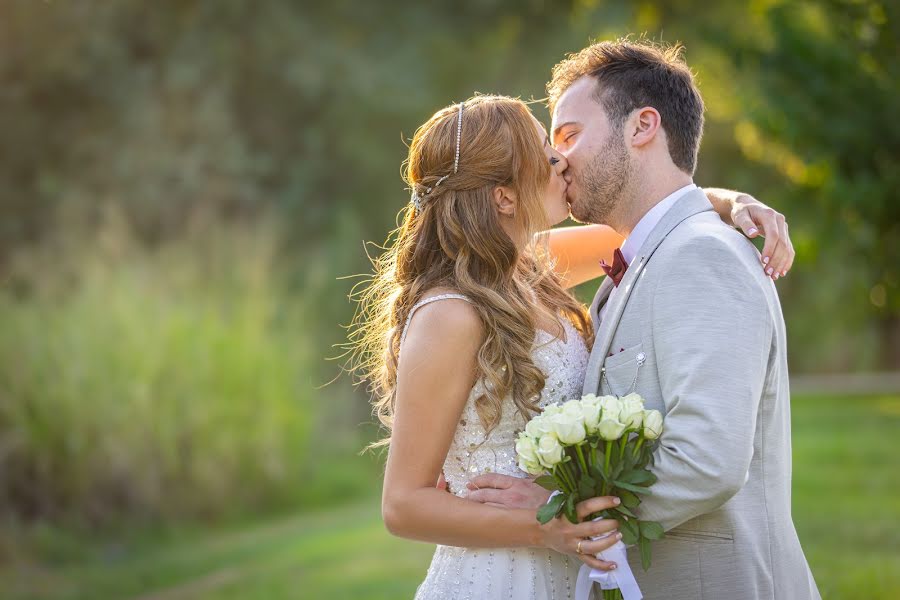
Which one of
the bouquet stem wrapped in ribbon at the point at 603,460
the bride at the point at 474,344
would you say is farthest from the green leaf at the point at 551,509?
the bride at the point at 474,344

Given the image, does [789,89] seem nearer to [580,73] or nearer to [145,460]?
[580,73]

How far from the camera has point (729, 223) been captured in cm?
359

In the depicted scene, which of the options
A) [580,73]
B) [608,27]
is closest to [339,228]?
[608,27]

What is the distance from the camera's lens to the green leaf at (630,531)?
8.82 ft

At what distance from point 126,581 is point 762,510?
6.29 m

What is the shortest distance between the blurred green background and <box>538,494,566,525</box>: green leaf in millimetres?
4596

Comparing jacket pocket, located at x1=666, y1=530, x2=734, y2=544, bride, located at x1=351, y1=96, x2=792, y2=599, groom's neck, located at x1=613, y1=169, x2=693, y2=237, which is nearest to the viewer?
jacket pocket, located at x1=666, y1=530, x2=734, y2=544

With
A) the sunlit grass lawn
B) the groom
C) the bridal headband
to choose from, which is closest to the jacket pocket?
the groom

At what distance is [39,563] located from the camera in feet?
28.0

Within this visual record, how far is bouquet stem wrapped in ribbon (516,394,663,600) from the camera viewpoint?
2.64m

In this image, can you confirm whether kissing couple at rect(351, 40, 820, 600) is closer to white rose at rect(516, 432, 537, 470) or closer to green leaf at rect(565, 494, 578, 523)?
green leaf at rect(565, 494, 578, 523)

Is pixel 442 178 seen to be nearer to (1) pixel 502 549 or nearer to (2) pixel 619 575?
(1) pixel 502 549

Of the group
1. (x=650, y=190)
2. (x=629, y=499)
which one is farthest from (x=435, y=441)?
(x=650, y=190)

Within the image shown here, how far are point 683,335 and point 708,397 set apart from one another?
195 mm
